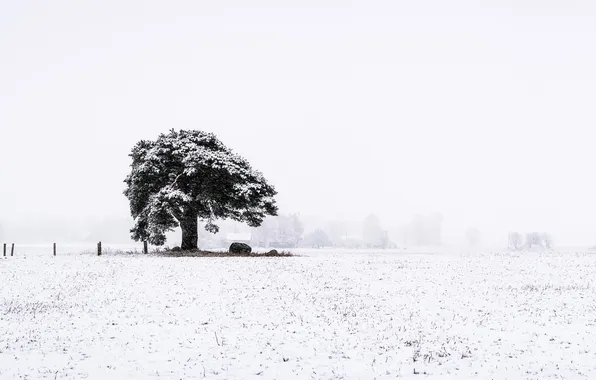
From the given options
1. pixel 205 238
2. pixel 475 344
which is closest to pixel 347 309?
pixel 475 344

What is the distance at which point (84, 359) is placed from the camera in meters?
12.6

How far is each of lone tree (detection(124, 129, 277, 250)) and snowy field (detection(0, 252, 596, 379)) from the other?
12.8 meters

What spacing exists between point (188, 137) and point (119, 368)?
3438 centimetres

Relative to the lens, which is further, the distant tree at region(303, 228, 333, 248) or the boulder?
the distant tree at region(303, 228, 333, 248)

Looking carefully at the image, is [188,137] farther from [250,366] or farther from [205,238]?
[205,238]

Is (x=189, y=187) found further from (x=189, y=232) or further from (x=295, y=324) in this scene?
(x=295, y=324)

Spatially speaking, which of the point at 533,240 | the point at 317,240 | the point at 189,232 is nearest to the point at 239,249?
the point at 189,232

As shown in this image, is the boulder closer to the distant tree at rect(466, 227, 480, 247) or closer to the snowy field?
the snowy field

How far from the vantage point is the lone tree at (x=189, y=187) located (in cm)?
4131

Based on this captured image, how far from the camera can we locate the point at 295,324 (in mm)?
16250

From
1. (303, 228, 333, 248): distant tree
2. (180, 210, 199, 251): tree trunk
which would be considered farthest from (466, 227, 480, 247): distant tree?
Answer: (180, 210, 199, 251): tree trunk

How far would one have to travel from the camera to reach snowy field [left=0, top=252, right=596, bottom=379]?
11836mm

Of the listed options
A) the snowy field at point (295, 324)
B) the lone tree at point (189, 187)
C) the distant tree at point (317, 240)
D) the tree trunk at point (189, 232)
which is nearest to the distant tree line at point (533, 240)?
the distant tree at point (317, 240)

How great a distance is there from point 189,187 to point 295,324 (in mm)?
29333
